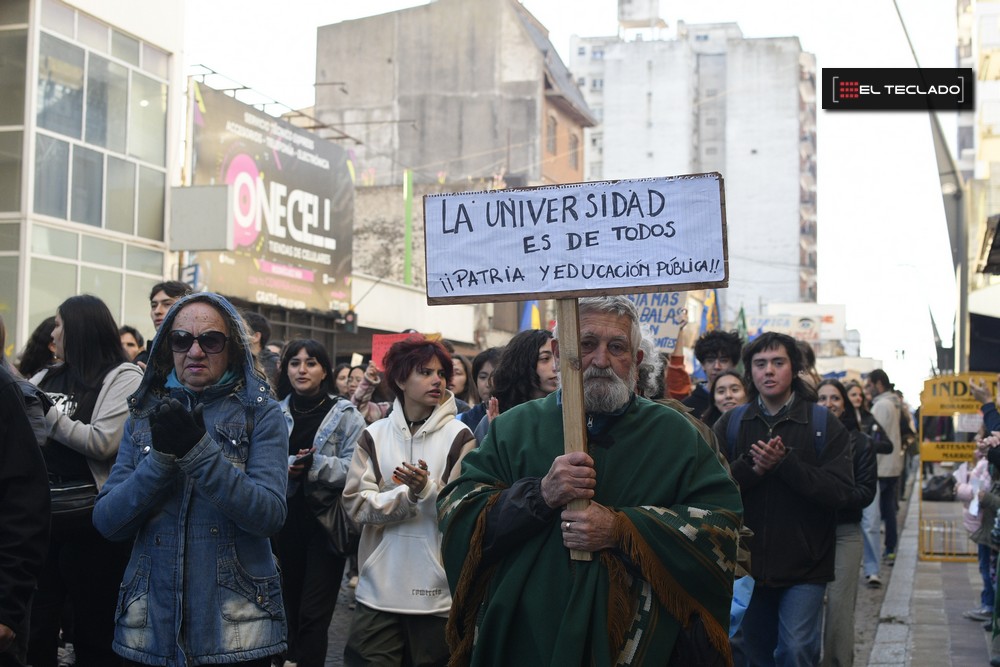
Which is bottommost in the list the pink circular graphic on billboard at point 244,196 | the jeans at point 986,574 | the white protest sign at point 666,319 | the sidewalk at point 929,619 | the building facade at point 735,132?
the sidewalk at point 929,619

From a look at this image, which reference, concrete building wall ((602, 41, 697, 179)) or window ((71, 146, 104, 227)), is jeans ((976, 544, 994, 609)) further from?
concrete building wall ((602, 41, 697, 179))

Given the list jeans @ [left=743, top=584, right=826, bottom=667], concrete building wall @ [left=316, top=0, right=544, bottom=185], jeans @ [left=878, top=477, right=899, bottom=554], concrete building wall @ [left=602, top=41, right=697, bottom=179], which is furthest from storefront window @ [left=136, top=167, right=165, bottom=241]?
concrete building wall @ [left=602, top=41, right=697, bottom=179]

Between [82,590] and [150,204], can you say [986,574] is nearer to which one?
[82,590]

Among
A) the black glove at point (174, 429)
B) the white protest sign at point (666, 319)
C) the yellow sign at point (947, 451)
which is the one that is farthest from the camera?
the yellow sign at point (947, 451)

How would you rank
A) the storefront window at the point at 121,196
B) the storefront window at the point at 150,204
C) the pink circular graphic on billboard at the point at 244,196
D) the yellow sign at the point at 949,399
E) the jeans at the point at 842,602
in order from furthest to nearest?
the pink circular graphic on billboard at the point at 244,196 < the storefront window at the point at 150,204 < the storefront window at the point at 121,196 < the yellow sign at the point at 949,399 < the jeans at the point at 842,602

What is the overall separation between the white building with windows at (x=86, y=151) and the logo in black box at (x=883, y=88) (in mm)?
10797

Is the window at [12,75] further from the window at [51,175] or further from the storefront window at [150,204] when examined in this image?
the storefront window at [150,204]

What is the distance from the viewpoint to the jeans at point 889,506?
1496cm

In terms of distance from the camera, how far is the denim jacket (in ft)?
22.1

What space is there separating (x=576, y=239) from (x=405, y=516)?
7.26 ft

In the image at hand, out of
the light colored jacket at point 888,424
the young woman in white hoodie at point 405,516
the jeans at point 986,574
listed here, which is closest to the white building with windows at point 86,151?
the light colored jacket at point 888,424

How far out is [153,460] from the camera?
160 inches

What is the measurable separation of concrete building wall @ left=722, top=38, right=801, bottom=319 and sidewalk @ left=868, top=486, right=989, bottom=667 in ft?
235

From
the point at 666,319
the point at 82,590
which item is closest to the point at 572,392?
the point at 82,590
